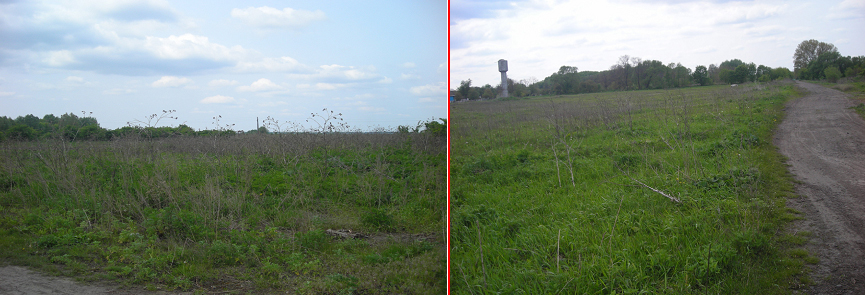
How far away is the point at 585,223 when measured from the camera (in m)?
4.21

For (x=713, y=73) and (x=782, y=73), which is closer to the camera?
(x=782, y=73)

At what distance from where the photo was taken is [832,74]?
7.00m

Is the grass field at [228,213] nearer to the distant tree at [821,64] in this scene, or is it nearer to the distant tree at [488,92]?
the distant tree at [488,92]

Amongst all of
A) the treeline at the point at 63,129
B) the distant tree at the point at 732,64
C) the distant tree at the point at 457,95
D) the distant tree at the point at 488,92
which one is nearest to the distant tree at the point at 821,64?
the distant tree at the point at 732,64

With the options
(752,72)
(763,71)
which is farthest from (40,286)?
(752,72)

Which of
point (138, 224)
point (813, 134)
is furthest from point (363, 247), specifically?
point (813, 134)

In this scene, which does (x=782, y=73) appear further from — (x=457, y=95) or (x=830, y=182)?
(x=457, y=95)

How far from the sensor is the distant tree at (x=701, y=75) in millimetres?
12529

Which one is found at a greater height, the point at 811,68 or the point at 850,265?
the point at 811,68

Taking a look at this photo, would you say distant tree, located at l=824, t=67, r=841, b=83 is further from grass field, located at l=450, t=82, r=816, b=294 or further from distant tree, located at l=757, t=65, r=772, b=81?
distant tree, located at l=757, t=65, r=772, b=81

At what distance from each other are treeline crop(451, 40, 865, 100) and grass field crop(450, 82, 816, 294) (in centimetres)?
30

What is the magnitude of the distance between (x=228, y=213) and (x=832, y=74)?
37.1ft

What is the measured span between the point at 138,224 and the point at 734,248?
7.65 m

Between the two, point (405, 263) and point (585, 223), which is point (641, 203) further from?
point (405, 263)
